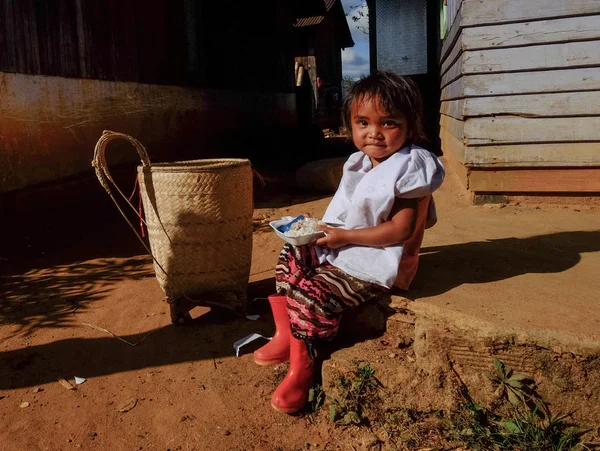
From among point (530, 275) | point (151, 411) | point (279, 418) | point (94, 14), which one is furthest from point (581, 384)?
point (94, 14)

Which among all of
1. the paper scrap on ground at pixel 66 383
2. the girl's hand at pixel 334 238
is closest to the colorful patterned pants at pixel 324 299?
the girl's hand at pixel 334 238

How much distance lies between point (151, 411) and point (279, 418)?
58 cm

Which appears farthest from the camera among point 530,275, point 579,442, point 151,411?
point 530,275

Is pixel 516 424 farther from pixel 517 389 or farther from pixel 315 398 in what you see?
pixel 315 398

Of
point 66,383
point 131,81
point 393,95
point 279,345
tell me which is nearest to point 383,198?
point 393,95

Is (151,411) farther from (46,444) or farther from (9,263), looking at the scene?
(9,263)

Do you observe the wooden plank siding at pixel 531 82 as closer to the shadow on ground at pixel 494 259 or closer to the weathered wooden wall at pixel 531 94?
the weathered wooden wall at pixel 531 94

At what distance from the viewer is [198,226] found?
310 cm

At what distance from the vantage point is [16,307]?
11.8ft

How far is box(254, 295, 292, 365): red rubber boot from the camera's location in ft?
8.95

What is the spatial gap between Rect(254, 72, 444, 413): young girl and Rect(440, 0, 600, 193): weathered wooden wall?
106 inches

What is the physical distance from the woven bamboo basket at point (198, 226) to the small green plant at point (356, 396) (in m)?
1.12

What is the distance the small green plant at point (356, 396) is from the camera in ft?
7.57

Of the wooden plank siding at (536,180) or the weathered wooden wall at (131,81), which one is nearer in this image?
the wooden plank siding at (536,180)
